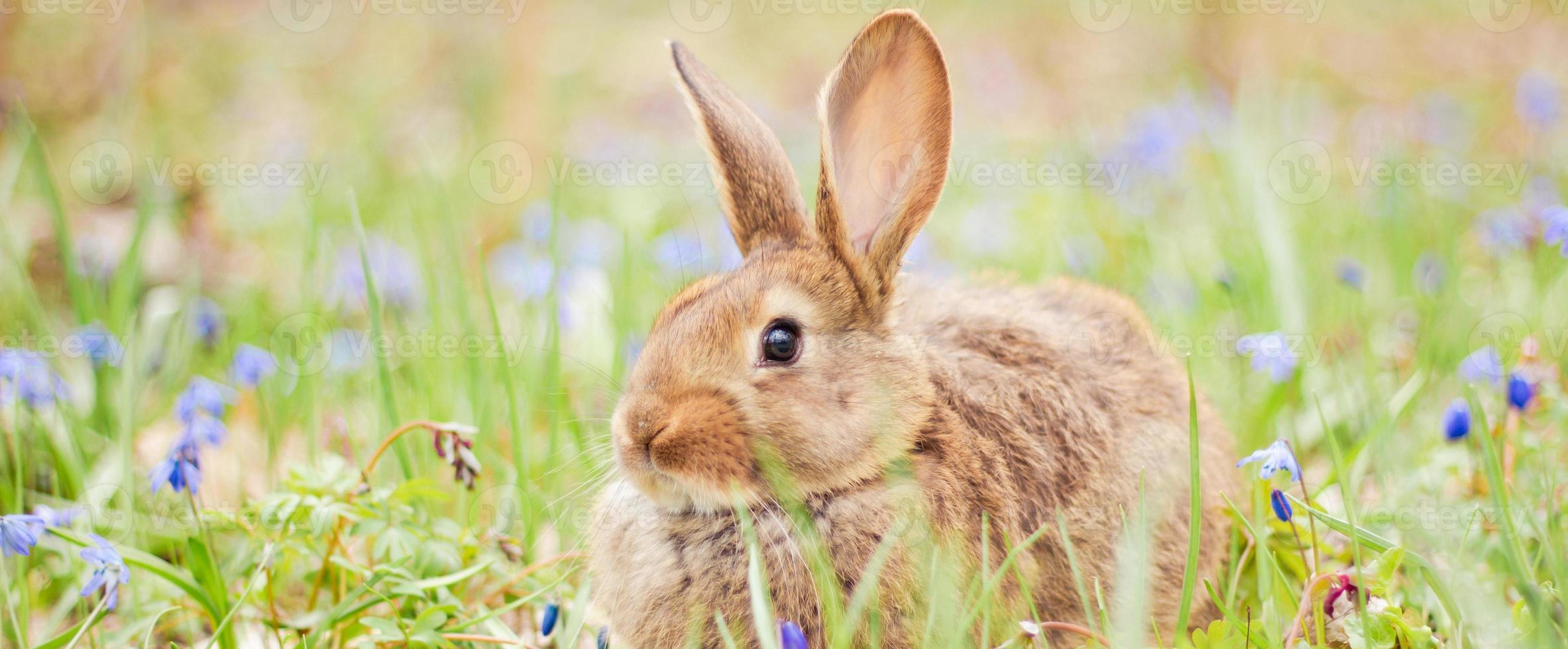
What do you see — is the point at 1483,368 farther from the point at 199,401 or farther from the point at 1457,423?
the point at 199,401

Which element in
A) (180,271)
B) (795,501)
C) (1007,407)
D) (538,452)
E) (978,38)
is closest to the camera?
(795,501)

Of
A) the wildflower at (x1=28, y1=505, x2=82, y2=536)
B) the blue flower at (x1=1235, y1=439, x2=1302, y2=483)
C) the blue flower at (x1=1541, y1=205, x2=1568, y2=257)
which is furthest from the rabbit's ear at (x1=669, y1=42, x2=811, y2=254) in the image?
the blue flower at (x1=1541, y1=205, x2=1568, y2=257)

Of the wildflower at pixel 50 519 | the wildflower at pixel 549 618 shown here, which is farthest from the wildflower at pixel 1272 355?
the wildflower at pixel 50 519

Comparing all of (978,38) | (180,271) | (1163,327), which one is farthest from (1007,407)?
(978,38)

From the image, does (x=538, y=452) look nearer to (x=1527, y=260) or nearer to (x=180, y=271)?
(x=180, y=271)

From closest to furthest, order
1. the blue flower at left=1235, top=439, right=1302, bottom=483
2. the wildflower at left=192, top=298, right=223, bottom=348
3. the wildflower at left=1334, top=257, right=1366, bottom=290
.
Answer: the blue flower at left=1235, top=439, right=1302, bottom=483
the wildflower at left=1334, top=257, right=1366, bottom=290
the wildflower at left=192, top=298, right=223, bottom=348

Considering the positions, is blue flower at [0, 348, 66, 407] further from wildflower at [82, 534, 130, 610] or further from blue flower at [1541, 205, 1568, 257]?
blue flower at [1541, 205, 1568, 257]
